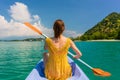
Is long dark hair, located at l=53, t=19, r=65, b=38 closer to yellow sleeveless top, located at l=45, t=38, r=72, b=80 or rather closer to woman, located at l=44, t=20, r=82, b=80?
woman, located at l=44, t=20, r=82, b=80

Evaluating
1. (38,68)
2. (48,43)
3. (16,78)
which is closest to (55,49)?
(48,43)

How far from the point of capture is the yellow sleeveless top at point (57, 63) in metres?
7.19

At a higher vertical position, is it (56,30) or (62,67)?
(56,30)

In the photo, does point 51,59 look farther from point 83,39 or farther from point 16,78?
point 83,39

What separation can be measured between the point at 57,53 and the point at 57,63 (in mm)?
290

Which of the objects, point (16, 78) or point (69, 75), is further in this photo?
point (16, 78)

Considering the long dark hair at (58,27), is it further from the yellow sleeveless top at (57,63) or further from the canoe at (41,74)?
the canoe at (41,74)

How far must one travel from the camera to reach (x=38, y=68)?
861 cm

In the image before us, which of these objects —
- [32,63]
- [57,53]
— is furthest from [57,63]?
[32,63]

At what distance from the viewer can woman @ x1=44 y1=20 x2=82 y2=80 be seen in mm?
7047

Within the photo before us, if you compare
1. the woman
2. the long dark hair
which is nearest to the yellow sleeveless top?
the woman

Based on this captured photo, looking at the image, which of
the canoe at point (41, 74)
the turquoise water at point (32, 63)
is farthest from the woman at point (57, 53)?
the turquoise water at point (32, 63)

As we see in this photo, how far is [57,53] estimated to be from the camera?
7.20 m

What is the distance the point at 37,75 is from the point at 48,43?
52.4 inches
